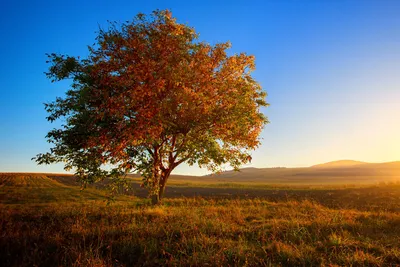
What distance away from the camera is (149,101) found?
12.5m

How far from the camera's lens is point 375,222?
10.9m

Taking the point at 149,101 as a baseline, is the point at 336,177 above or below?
below

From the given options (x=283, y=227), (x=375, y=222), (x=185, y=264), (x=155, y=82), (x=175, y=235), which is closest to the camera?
(x=185, y=264)

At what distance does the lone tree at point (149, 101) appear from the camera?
12.4m

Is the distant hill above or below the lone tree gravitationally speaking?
below

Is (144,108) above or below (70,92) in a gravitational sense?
below

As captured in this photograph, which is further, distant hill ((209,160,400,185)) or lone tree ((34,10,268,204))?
distant hill ((209,160,400,185))

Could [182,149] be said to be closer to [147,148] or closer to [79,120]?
[147,148]

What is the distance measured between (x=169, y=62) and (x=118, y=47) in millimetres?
2885

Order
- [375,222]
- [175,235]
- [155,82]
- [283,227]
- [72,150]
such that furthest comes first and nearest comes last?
[72,150] → [155,82] → [375,222] → [283,227] → [175,235]

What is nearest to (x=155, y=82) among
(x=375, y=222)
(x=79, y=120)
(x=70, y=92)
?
(x=79, y=120)

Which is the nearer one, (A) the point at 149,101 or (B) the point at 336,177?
(A) the point at 149,101

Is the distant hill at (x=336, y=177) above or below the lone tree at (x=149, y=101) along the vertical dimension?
below

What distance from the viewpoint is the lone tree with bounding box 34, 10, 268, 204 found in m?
12.4
